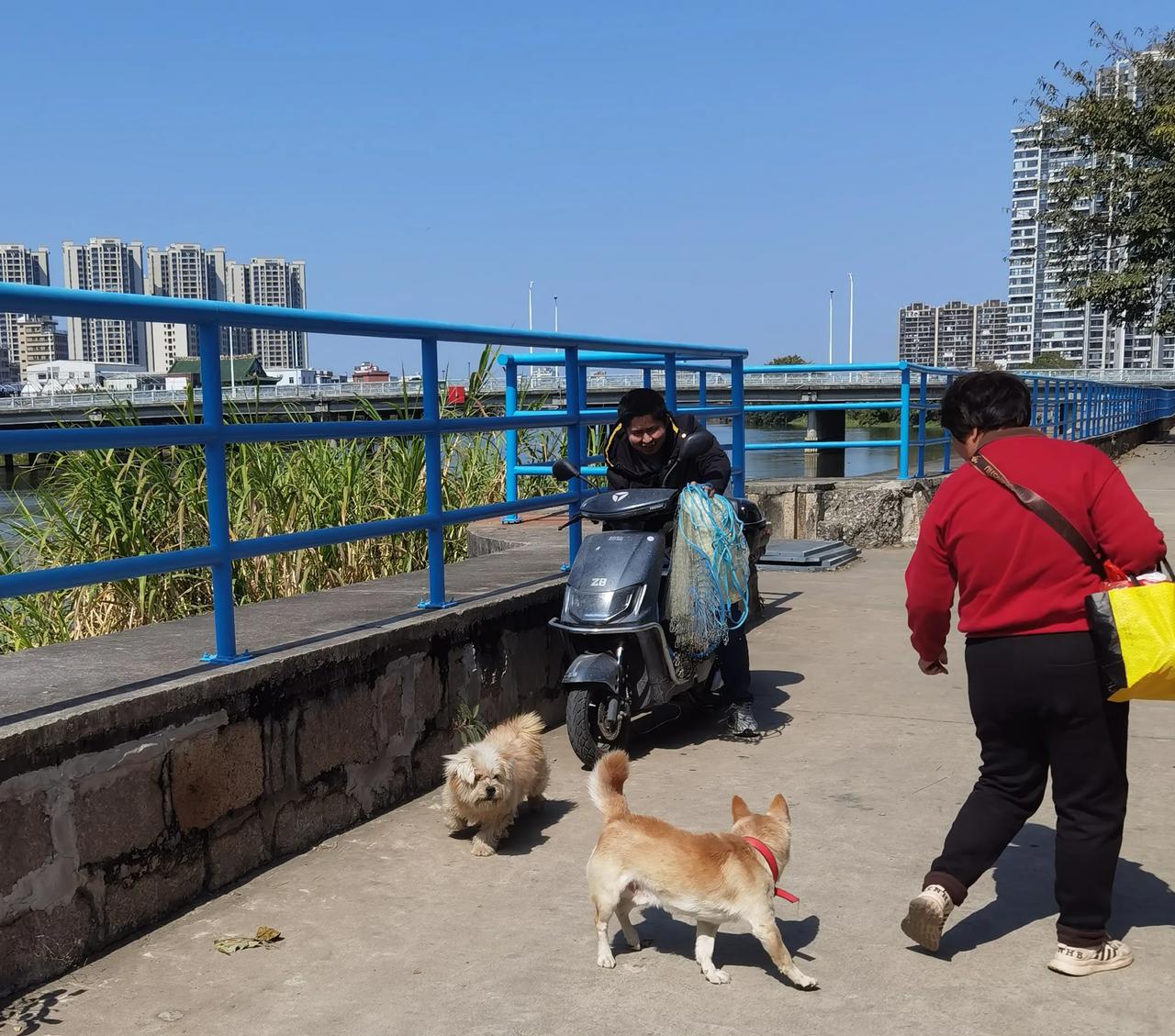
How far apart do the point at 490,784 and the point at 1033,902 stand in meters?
1.68

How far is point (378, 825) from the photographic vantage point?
4328 mm

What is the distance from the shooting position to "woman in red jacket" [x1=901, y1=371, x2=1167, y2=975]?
310 centimetres

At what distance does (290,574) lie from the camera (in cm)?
667

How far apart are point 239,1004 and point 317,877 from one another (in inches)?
32.6

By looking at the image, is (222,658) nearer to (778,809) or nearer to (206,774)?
(206,774)

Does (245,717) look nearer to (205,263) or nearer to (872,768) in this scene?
(872,768)

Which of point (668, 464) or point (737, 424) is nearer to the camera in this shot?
point (668, 464)

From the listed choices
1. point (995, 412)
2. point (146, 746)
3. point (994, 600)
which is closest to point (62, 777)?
point (146, 746)

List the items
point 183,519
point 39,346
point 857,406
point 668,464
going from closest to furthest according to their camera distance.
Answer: point 668,464, point 183,519, point 857,406, point 39,346

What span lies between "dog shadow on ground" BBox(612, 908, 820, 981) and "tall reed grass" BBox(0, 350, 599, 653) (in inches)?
139

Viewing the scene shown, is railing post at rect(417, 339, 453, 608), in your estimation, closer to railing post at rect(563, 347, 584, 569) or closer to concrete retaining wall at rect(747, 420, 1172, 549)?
railing post at rect(563, 347, 584, 569)

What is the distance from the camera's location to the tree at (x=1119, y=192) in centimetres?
2761

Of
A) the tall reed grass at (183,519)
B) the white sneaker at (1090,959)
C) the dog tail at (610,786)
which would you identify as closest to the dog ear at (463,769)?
the dog tail at (610,786)

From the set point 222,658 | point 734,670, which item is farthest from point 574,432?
point 222,658
